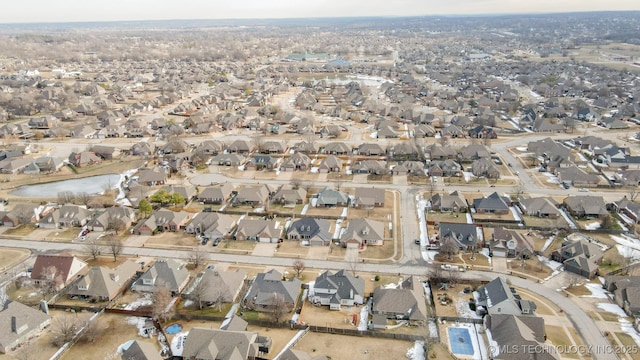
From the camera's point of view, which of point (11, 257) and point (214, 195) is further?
point (214, 195)

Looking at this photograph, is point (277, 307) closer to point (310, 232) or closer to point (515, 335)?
point (310, 232)

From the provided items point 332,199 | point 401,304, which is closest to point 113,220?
point 332,199

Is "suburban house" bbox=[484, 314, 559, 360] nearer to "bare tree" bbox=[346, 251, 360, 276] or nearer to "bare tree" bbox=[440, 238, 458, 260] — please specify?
"bare tree" bbox=[440, 238, 458, 260]

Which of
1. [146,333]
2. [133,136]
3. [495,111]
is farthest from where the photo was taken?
[495,111]

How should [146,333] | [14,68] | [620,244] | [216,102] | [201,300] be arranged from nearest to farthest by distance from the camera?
[146,333] → [201,300] → [620,244] → [216,102] → [14,68]

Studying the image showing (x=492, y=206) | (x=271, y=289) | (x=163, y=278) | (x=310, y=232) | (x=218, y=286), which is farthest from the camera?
(x=492, y=206)

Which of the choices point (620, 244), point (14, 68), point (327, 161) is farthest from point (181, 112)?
point (14, 68)

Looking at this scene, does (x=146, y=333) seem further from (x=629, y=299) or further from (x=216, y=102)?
(x=216, y=102)
